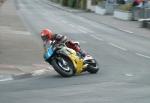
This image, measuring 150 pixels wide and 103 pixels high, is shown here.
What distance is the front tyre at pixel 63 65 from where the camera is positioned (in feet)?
56.1

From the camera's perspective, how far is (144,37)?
3406cm

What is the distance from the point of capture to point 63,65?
17.2 meters

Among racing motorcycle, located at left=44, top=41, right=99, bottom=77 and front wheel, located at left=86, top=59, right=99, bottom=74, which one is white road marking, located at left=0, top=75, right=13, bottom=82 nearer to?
racing motorcycle, located at left=44, top=41, right=99, bottom=77

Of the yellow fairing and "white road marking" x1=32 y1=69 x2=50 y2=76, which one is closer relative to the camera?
the yellow fairing

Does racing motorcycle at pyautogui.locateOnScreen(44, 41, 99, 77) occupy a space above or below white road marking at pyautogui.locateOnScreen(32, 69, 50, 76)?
above

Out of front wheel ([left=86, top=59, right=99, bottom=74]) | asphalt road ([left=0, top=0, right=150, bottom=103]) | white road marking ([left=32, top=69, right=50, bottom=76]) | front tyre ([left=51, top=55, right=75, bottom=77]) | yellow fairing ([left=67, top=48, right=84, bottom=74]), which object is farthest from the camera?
white road marking ([left=32, top=69, right=50, bottom=76])

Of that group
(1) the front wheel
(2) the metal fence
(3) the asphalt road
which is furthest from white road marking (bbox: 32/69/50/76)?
(2) the metal fence

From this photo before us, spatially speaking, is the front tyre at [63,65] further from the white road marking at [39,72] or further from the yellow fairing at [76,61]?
the white road marking at [39,72]

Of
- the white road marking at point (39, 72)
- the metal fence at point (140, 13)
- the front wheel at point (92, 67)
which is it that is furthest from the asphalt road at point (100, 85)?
the metal fence at point (140, 13)

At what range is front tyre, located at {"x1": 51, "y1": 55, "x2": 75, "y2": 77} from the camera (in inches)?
674

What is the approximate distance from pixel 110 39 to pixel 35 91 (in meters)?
19.3

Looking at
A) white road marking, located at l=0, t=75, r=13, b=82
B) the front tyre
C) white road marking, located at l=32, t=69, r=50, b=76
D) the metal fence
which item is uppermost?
the front tyre

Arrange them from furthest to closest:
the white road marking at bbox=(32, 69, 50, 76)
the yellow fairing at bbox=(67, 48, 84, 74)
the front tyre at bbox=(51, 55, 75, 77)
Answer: the white road marking at bbox=(32, 69, 50, 76) < the yellow fairing at bbox=(67, 48, 84, 74) < the front tyre at bbox=(51, 55, 75, 77)

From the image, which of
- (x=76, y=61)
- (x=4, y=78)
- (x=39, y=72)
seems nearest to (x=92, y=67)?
(x=76, y=61)
